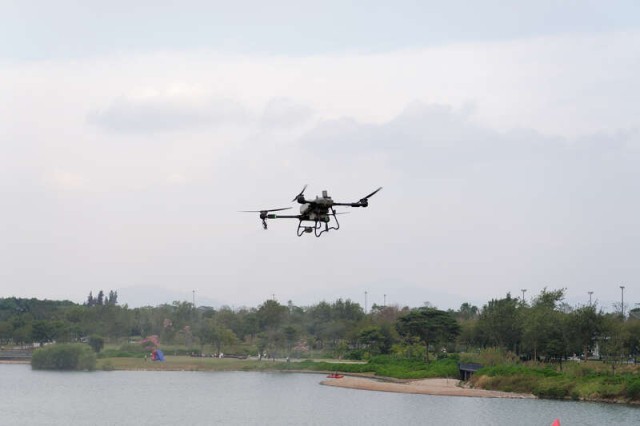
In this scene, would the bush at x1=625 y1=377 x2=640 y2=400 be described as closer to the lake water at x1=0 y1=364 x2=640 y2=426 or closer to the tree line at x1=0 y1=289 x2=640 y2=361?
the lake water at x1=0 y1=364 x2=640 y2=426

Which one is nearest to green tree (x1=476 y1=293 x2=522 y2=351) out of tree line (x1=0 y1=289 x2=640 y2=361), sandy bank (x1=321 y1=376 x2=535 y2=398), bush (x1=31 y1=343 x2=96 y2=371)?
tree line (x1=0 y1=289 x2=640 y2=361)

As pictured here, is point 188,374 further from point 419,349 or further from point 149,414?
point 149,414

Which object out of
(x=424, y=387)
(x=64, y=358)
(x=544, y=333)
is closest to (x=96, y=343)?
(x=64, y=358)

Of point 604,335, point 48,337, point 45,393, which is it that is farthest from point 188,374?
point 604,335

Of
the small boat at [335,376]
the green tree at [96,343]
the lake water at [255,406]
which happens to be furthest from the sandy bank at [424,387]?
the green tree at [96,343]

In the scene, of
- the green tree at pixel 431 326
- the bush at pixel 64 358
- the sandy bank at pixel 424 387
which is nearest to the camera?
the sandy bank at pixel 424 387

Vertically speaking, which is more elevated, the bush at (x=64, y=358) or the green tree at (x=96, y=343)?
the green tree at (x=96, y=343)

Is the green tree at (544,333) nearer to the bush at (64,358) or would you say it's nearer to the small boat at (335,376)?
the small boat at (335,376)
